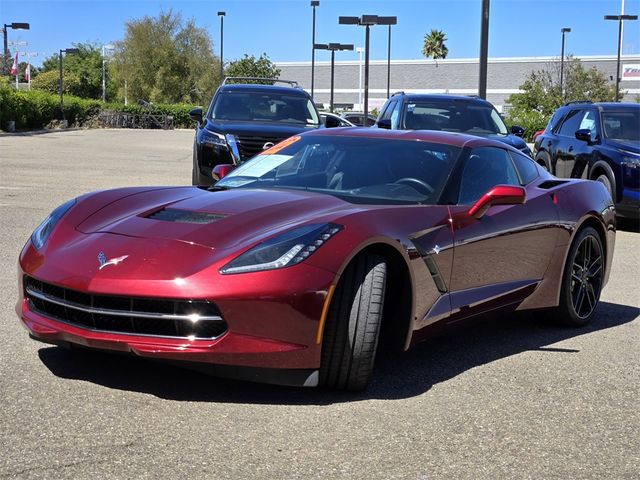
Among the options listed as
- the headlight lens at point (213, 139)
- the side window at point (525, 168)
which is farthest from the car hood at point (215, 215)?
the headlight lens at point (213, 139)

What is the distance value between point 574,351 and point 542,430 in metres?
1.64

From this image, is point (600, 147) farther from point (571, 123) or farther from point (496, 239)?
point (496, 239)

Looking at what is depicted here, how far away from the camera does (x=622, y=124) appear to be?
12.6 metres

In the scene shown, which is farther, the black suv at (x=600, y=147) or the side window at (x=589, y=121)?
the side window at (x=589, y=121)

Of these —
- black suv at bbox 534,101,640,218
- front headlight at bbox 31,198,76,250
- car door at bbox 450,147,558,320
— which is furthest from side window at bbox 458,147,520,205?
black suv at bbox 534,101,640,218

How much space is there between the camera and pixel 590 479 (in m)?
3.41

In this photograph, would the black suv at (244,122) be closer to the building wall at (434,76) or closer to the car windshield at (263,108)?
the car windshield at (263,108)

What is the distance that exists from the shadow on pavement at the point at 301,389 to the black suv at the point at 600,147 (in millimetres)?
6271

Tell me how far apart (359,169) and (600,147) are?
7752 millimetres

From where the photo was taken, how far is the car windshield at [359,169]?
5.09m

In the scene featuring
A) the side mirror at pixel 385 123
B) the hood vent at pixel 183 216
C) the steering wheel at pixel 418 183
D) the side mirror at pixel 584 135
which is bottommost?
the hood vent at pixel 183 216

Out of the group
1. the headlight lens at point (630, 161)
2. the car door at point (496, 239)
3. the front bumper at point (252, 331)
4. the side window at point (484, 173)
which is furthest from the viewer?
the headlight lens at point (630, 161)

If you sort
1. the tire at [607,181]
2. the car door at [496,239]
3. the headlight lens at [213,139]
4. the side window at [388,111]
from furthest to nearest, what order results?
the side window at [388,111], the headlight lens at [213,139], the tire at [607,181], the car door at [496,239]

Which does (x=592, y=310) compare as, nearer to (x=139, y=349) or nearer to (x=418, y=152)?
(x=418, y=152)
